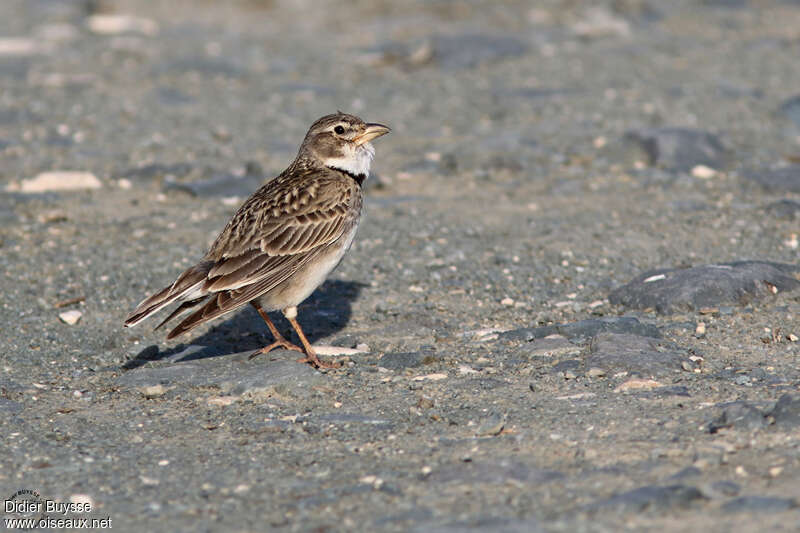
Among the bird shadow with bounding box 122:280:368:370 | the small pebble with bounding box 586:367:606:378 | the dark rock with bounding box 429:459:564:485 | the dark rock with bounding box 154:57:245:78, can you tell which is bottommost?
the bird shadow with bounding box 122:280:368:370

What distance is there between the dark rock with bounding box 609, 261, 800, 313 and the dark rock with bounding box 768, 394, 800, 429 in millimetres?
2139

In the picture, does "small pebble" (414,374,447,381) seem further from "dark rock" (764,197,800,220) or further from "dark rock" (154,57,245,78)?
"dark rock" (154,57,245,78)

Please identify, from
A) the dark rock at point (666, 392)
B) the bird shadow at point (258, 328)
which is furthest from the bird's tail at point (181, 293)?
the dark rock at point (666, 392)

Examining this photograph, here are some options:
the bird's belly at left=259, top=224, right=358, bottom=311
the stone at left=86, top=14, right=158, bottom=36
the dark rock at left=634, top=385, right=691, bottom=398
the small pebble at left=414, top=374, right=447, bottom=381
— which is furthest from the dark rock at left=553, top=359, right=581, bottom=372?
the stone at left=86, top=14, right=158, bottom=36

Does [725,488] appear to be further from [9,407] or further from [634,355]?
[9,407]

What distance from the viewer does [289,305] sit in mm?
7344

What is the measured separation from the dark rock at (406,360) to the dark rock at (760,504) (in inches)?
109

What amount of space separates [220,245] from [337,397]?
55.0 inches

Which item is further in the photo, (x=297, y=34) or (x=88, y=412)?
(x=297, y=34)

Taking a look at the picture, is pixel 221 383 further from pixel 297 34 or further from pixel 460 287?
pixel 297 34

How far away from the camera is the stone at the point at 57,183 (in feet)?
37.1

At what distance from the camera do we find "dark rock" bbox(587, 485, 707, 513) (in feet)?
15.3

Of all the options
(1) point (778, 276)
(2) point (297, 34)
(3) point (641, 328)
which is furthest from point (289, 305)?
(2) point (297, 34)

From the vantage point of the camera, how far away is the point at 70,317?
26.6 ft
